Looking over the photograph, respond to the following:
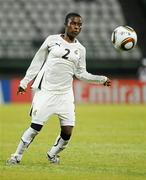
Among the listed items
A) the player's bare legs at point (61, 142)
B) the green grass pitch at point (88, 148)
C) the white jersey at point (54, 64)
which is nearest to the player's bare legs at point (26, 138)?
the green grass pitch at point (88, 148)

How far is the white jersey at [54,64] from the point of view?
9.93 metres

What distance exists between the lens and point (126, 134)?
15664 mm

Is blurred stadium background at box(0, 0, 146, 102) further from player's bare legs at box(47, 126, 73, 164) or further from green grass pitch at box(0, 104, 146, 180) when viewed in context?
player's bare legs at box(47, 126, 73, 164)

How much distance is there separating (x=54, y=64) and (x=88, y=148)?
3.06 m

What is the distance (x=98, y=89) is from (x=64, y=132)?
17.6 meters

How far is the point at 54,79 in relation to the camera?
9938 millimetres

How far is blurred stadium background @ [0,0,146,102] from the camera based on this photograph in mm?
31266

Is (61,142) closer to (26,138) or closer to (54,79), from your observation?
(26,138)

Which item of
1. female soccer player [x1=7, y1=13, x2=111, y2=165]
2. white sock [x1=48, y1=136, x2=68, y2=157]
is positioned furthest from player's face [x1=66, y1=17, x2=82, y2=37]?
white sock [x1=48, y1=136, x2=68, y2=157]

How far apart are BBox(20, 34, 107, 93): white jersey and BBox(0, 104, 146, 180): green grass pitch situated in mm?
1162

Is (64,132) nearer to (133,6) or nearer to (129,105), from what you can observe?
(129,105)

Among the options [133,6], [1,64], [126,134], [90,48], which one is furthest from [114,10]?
[126,134]

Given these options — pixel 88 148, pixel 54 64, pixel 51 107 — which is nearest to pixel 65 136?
pixel 51 107

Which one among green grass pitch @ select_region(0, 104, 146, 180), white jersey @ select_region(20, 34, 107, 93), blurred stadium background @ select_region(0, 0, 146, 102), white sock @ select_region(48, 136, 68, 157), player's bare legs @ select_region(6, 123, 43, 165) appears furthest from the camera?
blurred stadium background @ select_region(0, 0, 146, 102)
